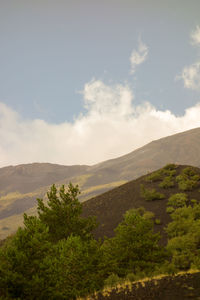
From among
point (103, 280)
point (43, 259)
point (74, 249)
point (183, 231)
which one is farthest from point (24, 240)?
point (183, 231)

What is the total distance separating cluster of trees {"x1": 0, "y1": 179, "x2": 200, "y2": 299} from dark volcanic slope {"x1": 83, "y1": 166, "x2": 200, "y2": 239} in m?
9.42

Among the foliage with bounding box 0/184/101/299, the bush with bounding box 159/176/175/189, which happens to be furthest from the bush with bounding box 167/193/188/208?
the foliage with bounding box 0/184/101/299

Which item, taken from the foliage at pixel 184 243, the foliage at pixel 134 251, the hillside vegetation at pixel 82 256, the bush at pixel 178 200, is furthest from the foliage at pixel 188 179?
the foliage at pixel 134 251

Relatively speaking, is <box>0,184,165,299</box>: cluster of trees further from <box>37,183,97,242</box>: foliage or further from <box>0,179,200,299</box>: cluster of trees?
<box>37,183,97,242</box>: foliage

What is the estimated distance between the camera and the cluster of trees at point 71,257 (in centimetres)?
1071

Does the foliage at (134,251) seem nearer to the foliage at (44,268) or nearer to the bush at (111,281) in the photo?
the bush at (111,281)

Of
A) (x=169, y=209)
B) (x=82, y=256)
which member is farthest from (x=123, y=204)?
A: (x=82, y=256)

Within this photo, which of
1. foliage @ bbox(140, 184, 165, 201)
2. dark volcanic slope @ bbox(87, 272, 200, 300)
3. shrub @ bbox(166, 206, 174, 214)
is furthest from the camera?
foliage @ bbox(140, 184, 165, 201)

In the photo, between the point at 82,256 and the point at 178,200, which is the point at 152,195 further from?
the point at 82,256

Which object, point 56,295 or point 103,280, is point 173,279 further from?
point 56,295

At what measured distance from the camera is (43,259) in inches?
431

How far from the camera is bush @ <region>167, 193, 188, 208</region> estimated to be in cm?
2891

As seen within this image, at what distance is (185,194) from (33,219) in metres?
22.5

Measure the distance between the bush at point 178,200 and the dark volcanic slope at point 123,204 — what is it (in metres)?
0.85
